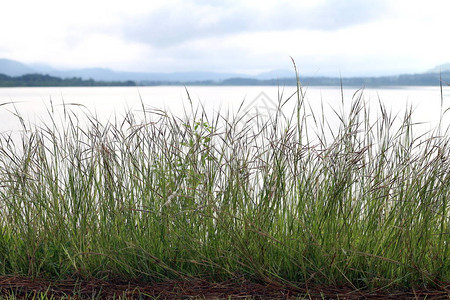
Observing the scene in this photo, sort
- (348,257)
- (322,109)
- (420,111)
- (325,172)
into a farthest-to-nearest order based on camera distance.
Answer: (420,111) < (322,109) < (325,172) < (348,257)

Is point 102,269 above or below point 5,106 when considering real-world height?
below

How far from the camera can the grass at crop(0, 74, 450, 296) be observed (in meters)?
2.34

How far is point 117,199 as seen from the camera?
2.50m

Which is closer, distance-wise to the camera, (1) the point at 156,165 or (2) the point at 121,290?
(2) the point at 121,290

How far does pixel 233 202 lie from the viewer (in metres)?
2.42

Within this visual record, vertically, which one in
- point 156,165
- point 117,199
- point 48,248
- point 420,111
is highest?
point 420,111

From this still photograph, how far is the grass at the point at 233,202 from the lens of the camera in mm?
2344

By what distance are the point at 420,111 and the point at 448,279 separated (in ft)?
3.66

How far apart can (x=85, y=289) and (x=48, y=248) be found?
401 mm

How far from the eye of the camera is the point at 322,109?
2656 mm

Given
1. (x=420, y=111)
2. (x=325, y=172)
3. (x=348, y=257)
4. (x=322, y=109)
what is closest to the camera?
(x=348, y=257)

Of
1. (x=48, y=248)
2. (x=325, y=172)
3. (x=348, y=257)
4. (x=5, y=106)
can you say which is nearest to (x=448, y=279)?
(x=348, y=257)

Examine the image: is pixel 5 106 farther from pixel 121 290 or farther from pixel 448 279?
pixel 448 279

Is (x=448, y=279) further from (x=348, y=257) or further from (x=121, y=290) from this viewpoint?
(x=121, y=290)
